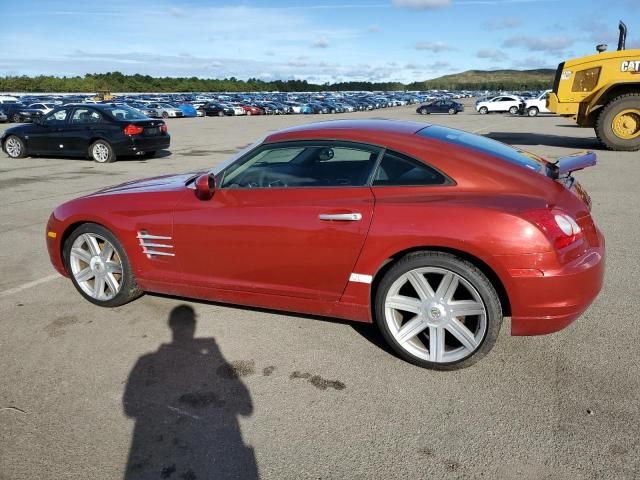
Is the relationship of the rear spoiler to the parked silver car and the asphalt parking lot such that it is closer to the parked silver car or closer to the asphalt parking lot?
the asphalt parking lot

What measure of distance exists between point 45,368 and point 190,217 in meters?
1.36

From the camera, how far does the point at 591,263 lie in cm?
299

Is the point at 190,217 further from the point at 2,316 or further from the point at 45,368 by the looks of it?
the point at 2,316

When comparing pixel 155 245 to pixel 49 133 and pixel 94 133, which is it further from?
pixel 49 133

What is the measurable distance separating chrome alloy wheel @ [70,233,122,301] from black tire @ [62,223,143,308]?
1.2 inches

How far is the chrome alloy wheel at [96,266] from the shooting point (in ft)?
13.3

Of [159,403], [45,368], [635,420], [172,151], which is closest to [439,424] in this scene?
[635,420]

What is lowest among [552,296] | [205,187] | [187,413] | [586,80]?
[187,413]

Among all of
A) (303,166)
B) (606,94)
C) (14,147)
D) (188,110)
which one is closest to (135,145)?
(14,147)

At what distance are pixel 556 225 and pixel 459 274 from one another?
62 cm

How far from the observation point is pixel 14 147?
14.3m

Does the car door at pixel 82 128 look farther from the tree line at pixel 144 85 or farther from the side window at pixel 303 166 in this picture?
the tree line at pixel 144 85

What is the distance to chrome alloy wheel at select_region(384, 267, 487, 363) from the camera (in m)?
3.01

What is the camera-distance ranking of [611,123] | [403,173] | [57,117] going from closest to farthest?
[403,173] < [57,117] < [611,123]
